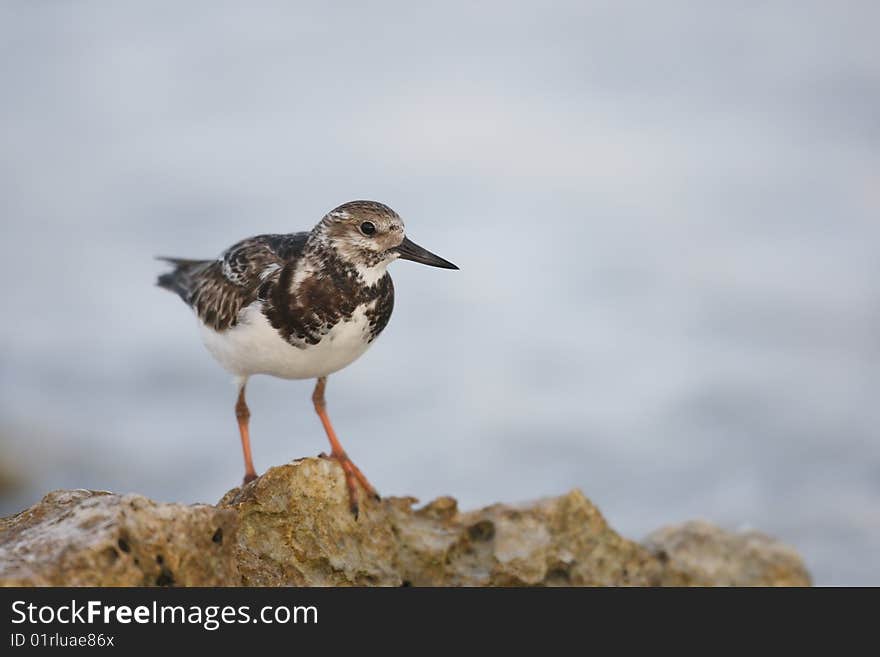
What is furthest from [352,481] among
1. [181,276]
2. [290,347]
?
[181,276]

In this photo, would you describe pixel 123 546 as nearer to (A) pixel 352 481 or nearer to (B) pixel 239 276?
(A) pixel 352 481

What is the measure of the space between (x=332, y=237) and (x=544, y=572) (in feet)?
7.51

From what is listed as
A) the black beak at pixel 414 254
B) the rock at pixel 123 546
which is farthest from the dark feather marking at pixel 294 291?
the rock at pixel 123 546

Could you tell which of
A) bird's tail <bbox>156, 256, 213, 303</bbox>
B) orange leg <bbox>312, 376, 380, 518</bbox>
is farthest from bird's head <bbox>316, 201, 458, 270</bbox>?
bird's tail <bbox>156, 256, 213, 303</bbox>

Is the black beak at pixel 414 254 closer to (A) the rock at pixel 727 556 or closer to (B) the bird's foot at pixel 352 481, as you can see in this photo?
(B) the bird's foot at pixel 352 481

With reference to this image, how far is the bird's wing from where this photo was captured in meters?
6.30

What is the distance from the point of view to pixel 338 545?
18.6 ft

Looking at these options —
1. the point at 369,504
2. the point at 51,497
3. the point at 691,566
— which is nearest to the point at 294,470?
the point at 369,504

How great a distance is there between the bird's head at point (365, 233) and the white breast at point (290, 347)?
0.28 m

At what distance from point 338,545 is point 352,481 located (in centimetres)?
36

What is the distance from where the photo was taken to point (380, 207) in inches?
235

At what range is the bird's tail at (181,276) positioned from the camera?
7.57m
